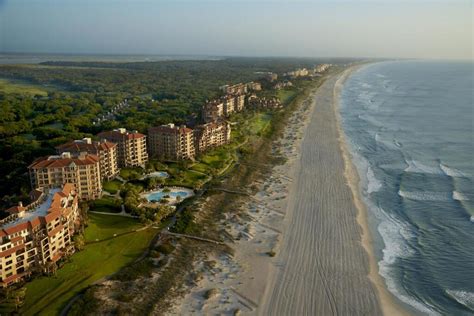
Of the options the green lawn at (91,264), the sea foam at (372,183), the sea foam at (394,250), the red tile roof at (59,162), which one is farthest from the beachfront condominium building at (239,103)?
the green lawn at (91,264)

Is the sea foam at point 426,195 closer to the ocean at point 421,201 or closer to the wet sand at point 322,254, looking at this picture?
the ocean at point 421,201

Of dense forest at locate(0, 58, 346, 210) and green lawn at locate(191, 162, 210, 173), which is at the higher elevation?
dense forest at locate(0, 58, 346, 210)

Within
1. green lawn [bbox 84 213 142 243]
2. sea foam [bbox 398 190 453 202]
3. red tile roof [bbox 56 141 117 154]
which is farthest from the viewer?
red tile roof [bbox 56 141 117 154]

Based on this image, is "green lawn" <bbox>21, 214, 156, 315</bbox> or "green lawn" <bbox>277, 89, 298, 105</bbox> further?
"green lawn" <bbox>277, 89, 298, 105</bbox>

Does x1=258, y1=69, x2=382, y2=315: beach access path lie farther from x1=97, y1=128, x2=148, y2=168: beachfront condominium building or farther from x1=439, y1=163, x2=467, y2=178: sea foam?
x1=97, y1=128, x2=148, y2=168: beachfront condominium building

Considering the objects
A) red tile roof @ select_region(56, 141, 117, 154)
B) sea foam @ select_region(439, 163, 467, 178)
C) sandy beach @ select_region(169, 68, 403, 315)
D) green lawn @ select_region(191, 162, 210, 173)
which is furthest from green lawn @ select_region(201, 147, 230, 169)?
sea foam @ select_region(439, 163, 467, 178)

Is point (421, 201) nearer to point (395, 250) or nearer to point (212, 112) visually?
point (395, 250)

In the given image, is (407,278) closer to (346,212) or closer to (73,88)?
Answer: (346,212)
